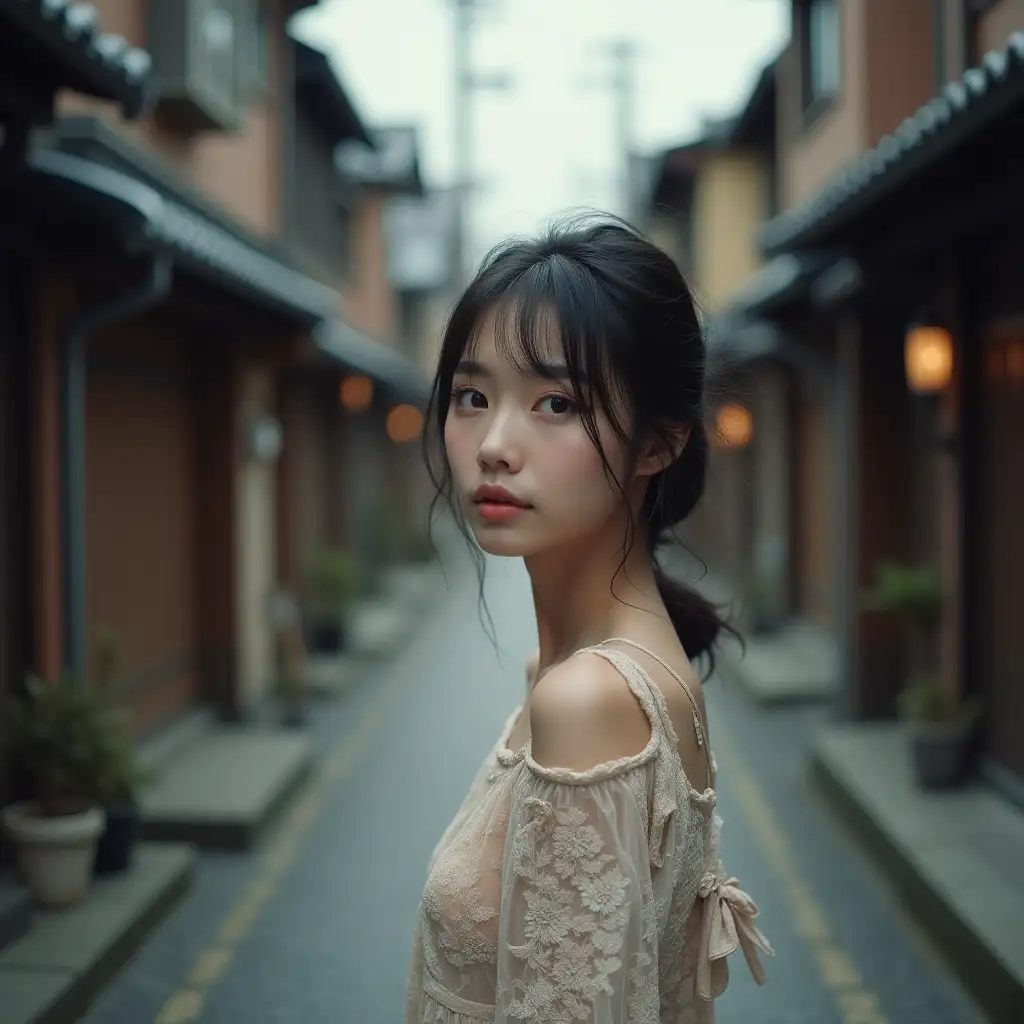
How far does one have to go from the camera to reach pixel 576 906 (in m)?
1.71

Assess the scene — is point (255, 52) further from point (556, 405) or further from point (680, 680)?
point (680, 680)

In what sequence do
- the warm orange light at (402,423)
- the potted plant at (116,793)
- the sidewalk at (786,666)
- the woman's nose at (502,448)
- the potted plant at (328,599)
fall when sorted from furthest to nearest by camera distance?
1. the warm orange light at (402,423)
2. the potted plant at (328,599)
3. the sidewalk at (786,666)
4. the potted plant at (116,793)
5. the woman's nose at (502,448)

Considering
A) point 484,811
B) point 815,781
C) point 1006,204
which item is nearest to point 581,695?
point 484,811

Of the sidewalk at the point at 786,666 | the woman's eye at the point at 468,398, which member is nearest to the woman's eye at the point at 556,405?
the woman's eye at the point at 468,398

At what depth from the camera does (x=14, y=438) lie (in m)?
6.20

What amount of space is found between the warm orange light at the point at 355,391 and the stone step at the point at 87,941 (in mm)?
10156

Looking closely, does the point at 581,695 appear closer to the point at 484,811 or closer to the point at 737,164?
the point at 484,811

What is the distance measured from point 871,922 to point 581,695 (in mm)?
4909

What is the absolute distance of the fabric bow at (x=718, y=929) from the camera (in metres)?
2.07

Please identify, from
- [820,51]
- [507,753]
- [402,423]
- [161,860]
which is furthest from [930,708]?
[402,423]

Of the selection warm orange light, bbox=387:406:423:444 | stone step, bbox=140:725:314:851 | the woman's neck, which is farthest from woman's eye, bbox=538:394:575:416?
warm orange light, bbox=387:406:423:444

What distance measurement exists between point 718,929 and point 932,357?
6.32 meters

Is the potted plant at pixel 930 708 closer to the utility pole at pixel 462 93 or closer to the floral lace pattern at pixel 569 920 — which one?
the floral lace pattern at pixel 569 920

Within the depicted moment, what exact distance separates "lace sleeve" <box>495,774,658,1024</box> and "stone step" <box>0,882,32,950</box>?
4028 millimetres
